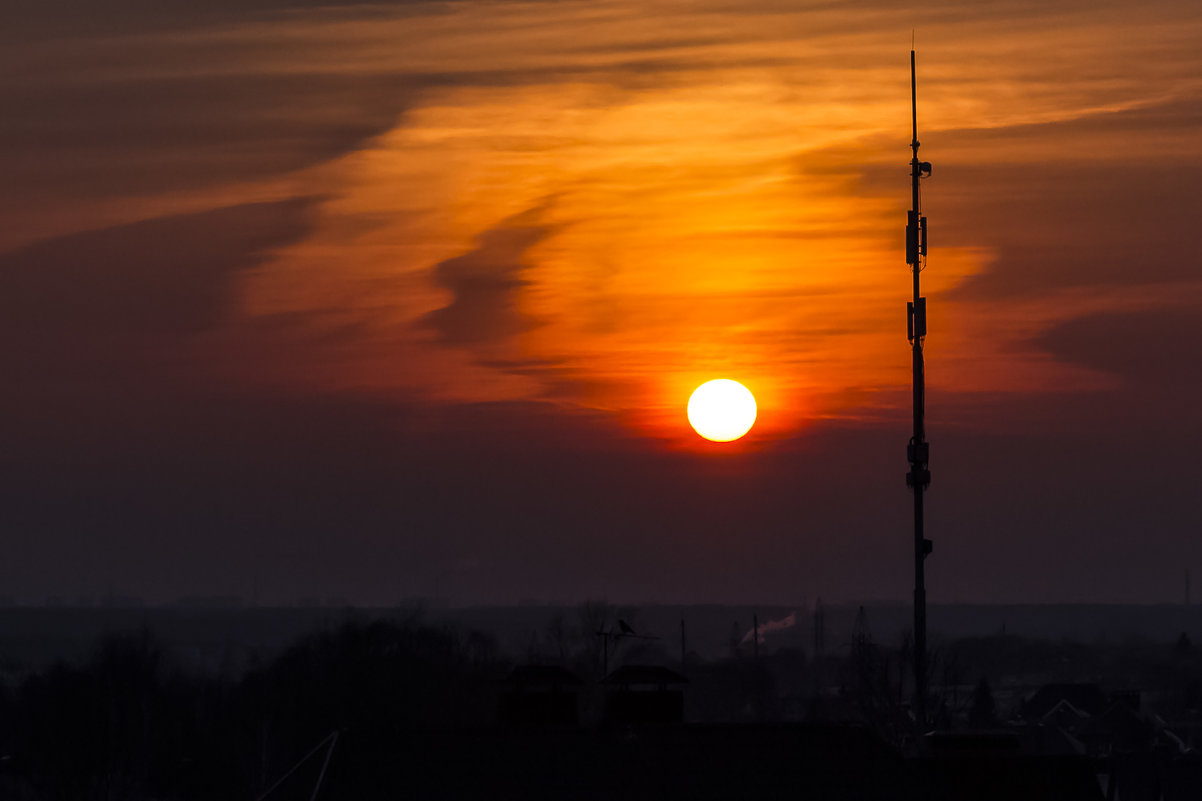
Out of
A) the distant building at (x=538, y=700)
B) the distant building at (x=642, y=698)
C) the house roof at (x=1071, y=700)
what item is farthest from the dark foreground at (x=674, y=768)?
the house roof at (x=1071, y=700)

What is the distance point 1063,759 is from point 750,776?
7.61m

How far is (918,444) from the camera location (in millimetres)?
53344

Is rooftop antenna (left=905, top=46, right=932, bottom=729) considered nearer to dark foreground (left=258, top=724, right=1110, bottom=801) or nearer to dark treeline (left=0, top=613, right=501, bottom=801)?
dark foreground (left=258, top=724, right=1110, bottom=801)

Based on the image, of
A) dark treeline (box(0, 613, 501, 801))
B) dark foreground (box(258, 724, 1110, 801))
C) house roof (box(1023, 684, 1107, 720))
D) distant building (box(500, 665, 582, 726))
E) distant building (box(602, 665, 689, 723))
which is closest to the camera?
dark foreground (box(258, 724, 1110, 801))

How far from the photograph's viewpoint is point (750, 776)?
43.2m

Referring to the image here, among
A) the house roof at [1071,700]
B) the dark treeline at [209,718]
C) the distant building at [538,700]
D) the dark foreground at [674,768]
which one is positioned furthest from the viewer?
the house roof at [1071,700]

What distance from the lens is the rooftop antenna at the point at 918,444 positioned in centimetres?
5269

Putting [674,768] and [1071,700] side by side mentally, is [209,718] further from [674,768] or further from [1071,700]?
[674,768]

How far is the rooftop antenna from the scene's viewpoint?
52.7 metres

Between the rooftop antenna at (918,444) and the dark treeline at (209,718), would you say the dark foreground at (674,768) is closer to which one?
the rooftop antenna at (918,444)

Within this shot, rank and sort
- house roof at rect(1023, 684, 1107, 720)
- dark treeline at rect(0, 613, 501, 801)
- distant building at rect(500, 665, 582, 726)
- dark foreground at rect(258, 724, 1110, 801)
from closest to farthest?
dark foreground at rect(258, 724, 1110, 801), distant building at rect(500, 665, 582, 726), dark treeline at rect(0, 613, 501, 801), house roof at rect(1023, 684, 1107, 720)

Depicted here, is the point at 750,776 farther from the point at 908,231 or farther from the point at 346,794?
the point at 908,231

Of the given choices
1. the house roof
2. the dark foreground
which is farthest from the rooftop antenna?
the house roof

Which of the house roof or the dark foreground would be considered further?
the house roof
